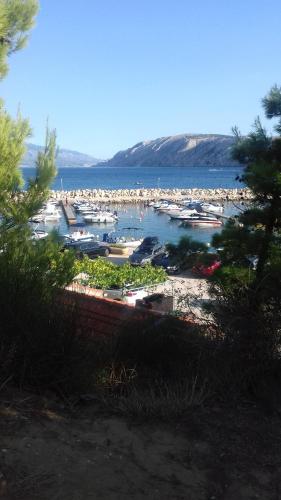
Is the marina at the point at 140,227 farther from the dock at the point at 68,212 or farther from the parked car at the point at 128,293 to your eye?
the parked car at the point at 128,293

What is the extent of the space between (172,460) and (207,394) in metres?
1.10

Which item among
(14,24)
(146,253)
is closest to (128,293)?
(14,24)

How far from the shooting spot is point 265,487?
344 centimetres

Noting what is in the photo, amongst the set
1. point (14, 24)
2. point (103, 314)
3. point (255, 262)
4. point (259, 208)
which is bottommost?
point (103, 314)

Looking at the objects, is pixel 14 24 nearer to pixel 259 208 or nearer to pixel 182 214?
pixel 259 208

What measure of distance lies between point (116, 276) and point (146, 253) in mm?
12511

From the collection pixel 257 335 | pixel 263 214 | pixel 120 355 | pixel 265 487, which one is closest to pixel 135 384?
pixel 120 355

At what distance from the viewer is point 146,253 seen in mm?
29703

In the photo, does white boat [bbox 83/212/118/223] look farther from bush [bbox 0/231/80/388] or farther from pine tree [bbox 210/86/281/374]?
bush [bbox 0/231/80/388]

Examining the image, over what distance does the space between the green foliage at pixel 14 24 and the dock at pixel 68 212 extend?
165ft

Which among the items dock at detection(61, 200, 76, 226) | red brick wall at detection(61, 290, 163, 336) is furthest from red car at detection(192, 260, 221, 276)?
dock at detection(61, 200, 76, 226)

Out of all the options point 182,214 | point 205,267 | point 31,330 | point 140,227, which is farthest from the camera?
point 182,214

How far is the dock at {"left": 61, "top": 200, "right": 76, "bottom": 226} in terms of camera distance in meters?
58.5

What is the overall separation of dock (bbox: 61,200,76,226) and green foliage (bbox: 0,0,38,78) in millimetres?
50357
